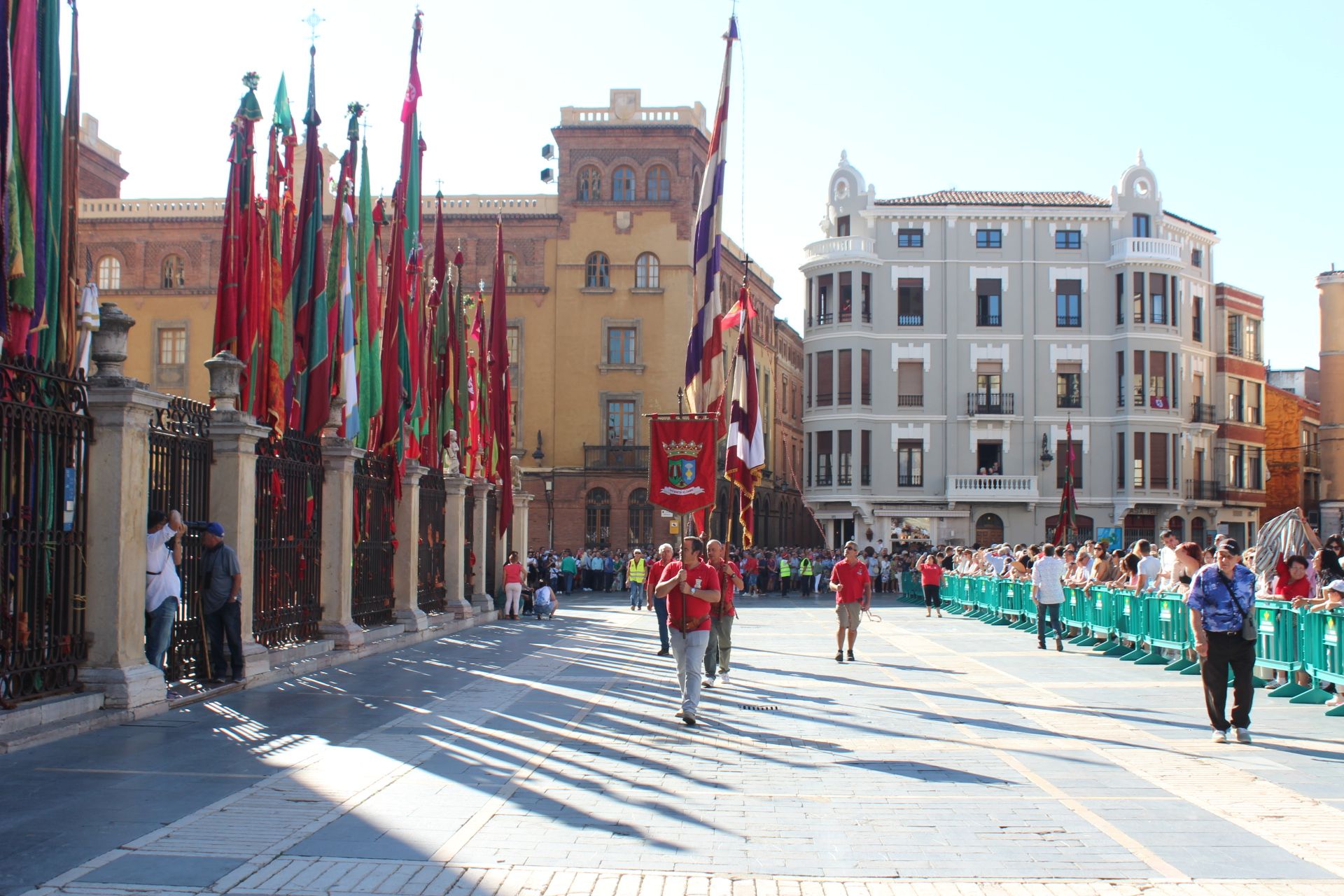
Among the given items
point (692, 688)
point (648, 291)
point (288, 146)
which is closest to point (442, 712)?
point (692, 688)

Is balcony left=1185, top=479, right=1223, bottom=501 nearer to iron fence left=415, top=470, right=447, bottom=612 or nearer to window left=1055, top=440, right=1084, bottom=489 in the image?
window left=1055, top=440, right=1084, bottom=489

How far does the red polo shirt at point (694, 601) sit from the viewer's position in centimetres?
1284

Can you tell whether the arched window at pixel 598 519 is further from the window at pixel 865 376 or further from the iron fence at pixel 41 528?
the iron fence at pixel 41 528

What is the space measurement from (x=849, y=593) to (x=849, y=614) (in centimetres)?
30

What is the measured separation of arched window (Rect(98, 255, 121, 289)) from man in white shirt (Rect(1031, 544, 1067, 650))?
47640mm

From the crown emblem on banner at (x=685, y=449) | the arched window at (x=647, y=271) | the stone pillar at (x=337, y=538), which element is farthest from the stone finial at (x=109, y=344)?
the arched window at (x=647, y=271)

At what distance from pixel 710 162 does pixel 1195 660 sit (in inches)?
358

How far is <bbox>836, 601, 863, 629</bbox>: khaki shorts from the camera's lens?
19.2 metres

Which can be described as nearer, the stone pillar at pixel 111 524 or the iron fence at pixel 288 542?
the stone pillar at pixel 111 524

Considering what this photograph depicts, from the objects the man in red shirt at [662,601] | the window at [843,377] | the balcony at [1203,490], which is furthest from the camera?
the balcony at [1203,490]

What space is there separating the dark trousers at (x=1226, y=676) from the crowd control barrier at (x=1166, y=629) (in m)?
2.44

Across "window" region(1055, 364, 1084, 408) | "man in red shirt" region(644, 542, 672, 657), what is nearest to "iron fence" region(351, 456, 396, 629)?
"man in red shirt" region(644, 542, 672, 657)

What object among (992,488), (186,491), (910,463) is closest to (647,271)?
(910,463)

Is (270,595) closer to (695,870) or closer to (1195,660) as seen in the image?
(695,870)
